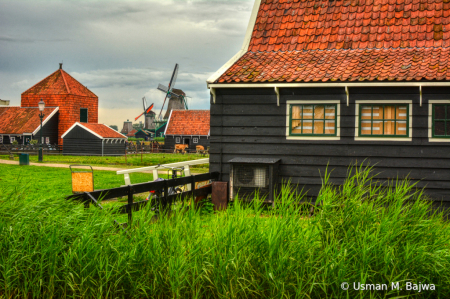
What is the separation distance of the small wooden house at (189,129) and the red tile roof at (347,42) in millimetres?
38106

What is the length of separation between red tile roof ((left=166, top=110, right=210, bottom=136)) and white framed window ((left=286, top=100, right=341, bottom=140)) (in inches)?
1568

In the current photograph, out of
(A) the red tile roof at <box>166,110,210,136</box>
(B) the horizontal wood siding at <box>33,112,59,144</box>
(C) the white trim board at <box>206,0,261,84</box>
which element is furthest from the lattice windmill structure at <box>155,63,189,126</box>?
(C) the white trim board at <box>206,0,261,84</box>

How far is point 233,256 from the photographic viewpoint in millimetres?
4082

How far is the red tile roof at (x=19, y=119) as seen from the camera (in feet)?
142

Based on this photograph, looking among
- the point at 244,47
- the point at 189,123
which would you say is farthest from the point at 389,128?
the point at 189,123

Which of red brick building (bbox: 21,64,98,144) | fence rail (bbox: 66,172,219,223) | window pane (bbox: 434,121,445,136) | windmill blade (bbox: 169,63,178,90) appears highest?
windmill blade (bbox: 169,63,178,90)

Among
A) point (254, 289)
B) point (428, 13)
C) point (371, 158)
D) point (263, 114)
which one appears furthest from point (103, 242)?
point (428, 13)

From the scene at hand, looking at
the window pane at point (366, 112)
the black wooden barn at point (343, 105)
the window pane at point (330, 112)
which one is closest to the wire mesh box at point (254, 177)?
the black wooden barn at point (343, 105)

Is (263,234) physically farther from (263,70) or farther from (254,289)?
(263,70)

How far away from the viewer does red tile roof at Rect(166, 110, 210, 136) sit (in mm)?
49656

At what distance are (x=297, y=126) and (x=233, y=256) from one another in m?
5.97

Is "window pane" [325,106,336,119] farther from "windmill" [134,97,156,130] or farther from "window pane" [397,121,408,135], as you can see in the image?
"windmill" [134,97,156,130]

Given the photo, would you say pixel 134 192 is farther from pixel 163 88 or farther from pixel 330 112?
pixel 163 88

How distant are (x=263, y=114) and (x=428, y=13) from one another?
5020mm
